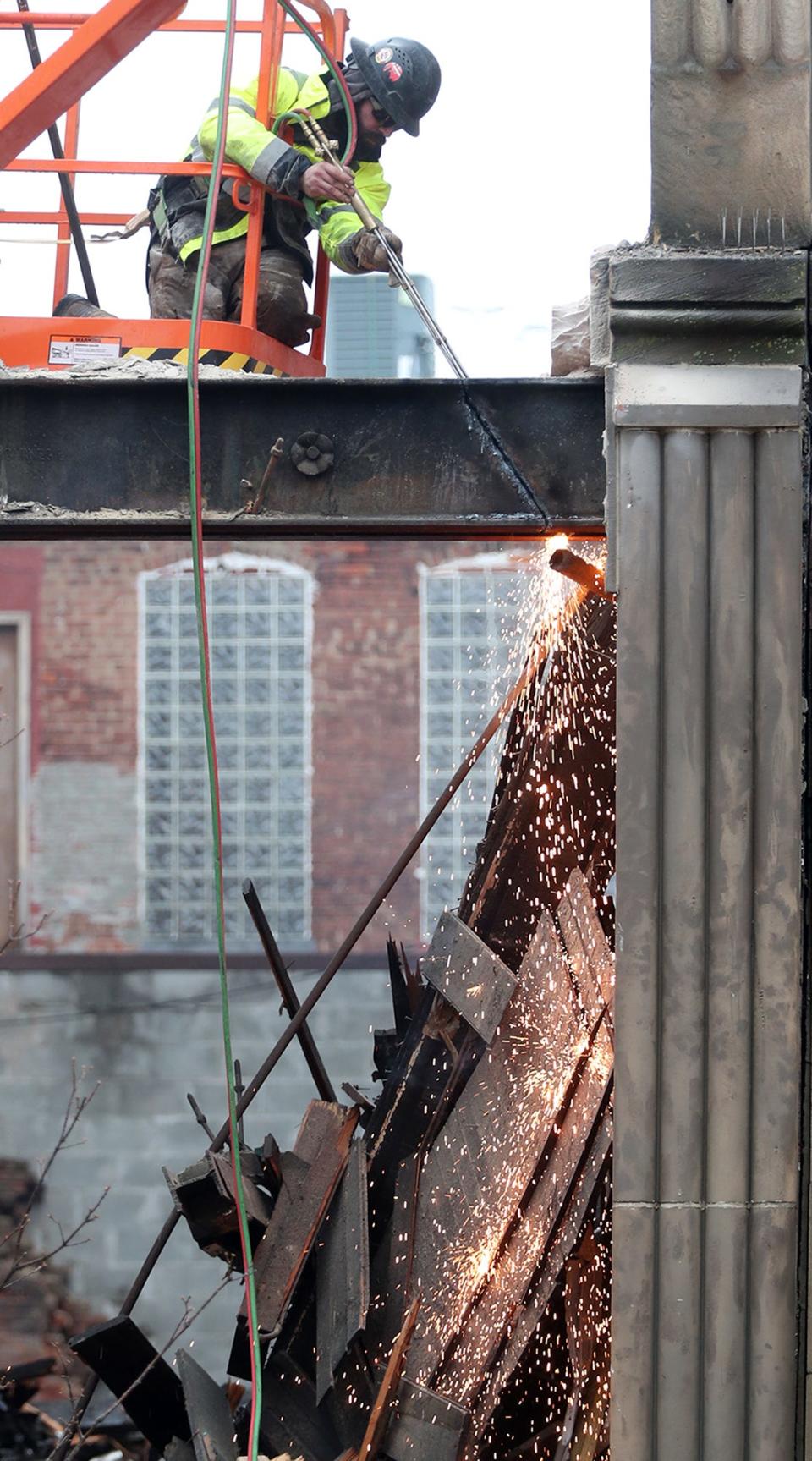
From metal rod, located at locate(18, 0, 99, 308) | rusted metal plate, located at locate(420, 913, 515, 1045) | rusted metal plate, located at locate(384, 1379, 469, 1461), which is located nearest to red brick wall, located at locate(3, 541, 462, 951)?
metal rod, located at locate(18, 0, 99, 308)

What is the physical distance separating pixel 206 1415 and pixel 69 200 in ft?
15.9

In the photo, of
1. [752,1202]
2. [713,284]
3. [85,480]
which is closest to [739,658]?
[713,284]

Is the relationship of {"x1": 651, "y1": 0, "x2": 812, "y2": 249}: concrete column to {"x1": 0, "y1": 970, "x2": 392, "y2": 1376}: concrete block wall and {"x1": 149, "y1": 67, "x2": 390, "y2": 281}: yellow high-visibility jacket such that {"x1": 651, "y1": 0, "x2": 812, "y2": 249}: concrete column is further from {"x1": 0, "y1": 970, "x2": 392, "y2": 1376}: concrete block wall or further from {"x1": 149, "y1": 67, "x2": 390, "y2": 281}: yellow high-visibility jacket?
{"x1": 0, "y1": 970, "x2": 392, "y2": 1376}: concrete block wall

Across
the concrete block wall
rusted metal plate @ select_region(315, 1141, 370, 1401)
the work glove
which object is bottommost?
the concrete block wall

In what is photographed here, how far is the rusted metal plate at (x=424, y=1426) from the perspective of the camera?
17.8ft

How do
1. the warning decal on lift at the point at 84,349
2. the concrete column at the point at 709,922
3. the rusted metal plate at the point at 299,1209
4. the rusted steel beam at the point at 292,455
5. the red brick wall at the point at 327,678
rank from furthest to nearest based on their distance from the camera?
the red brick wall at the point at 327,678, the rusted metal plate at the point at 299,1209, the warning decal on lift at the point at 84,349, the rusted steel beam at the point at 292,455, the concrete column at the point at 709,922

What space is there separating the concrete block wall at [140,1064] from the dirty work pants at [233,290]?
794 centimetres

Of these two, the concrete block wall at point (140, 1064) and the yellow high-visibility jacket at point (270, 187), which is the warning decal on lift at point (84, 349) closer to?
the yellow high-visibility jacket at point (270, 187)

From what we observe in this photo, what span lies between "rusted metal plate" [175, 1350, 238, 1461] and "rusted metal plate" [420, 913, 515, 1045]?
5.58ft

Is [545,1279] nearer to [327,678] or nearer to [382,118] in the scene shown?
[382,118]

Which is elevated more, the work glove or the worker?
the worker

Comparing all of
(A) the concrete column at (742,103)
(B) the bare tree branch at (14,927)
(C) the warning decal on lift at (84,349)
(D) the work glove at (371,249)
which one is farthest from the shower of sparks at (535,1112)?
(A) the concrete column at (742,103)

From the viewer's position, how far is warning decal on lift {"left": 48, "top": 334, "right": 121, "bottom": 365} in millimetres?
5492

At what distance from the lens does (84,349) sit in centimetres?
550
